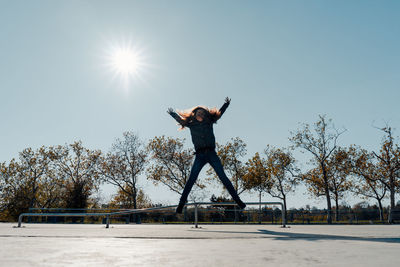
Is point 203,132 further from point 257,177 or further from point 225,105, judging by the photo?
point 257,177

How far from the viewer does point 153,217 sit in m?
19.2

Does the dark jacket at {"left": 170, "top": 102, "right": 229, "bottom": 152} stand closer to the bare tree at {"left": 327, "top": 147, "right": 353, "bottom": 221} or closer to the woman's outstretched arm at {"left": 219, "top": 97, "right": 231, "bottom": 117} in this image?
the woman's outstretched arm at {"left": 219, "top": 97, "right": 231, "bottom": 117}

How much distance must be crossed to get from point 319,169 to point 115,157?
2567 centimetres

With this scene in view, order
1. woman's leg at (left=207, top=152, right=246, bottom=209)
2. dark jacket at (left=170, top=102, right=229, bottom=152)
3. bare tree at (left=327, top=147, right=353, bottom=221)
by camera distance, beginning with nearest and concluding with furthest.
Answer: woman's leg at (left=207, top=152, right=246, bottom=209), dark jacket at (left=170, top=102, right=229, bottom=152), bare tree at (left=327, top=147, right=353, bottom=221)

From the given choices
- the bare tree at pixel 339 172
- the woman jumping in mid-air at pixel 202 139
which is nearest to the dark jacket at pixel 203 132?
the woman jumping in mid-air at pixel 202 139

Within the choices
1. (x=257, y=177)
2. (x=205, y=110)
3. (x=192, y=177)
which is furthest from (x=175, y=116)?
(x=257, y=177)

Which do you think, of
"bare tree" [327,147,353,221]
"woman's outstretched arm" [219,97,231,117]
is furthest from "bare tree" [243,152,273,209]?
"woman's outstretched arm" [219,97,231,117]

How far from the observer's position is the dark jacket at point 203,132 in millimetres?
6824

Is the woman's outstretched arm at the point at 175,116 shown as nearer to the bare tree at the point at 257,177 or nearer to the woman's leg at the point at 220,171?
the woman's leg at the point at 220,171

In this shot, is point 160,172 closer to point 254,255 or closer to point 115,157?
point 115,157

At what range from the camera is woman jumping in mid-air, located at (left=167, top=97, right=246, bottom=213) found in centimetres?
667

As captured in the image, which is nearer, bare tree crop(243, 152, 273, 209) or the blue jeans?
the blue jeans

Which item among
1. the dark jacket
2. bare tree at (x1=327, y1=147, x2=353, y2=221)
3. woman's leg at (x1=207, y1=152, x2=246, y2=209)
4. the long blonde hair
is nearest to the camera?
woman's leg at (x1=207, y1=152, x2=246, y2=209)

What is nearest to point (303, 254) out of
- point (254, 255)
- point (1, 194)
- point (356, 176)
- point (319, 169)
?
point (254, 255)
